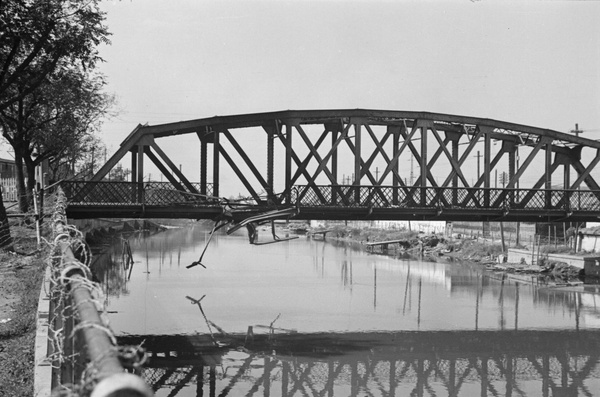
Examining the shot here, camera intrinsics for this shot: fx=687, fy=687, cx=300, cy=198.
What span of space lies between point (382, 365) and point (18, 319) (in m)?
11.7

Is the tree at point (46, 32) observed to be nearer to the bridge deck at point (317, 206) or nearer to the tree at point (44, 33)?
the tree at point (44, 33)

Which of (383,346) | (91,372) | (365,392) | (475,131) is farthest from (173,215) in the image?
(91,372)

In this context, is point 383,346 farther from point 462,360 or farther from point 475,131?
point 475,131

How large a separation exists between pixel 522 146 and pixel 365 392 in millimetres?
17321

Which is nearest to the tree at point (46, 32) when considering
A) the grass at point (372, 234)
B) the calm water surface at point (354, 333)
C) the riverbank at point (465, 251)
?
the calm water surface at point (354, 333)

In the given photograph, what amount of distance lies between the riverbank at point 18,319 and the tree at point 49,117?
1205 centimetres

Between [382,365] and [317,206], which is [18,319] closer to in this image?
[382,365]

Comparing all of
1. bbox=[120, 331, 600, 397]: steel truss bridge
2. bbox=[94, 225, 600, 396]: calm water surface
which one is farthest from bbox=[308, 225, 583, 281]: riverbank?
bbox=[120, 331, 600, 397]: steel truss bridge

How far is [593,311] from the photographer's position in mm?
30188

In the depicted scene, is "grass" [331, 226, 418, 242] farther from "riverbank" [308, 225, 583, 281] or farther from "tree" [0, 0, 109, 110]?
"tree" [0, 0, 109, 110]

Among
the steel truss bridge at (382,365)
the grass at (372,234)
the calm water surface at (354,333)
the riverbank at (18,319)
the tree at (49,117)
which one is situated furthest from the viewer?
the grass at (372,234)

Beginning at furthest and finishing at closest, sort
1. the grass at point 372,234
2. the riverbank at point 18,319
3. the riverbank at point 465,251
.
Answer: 1. the grass at point 372,234
2. the riverbank at point 465,251
3. the riverbank at point 18,319

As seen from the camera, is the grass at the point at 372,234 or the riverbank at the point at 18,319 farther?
the grass at the point at 372,234

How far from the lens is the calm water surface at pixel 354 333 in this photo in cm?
1828
